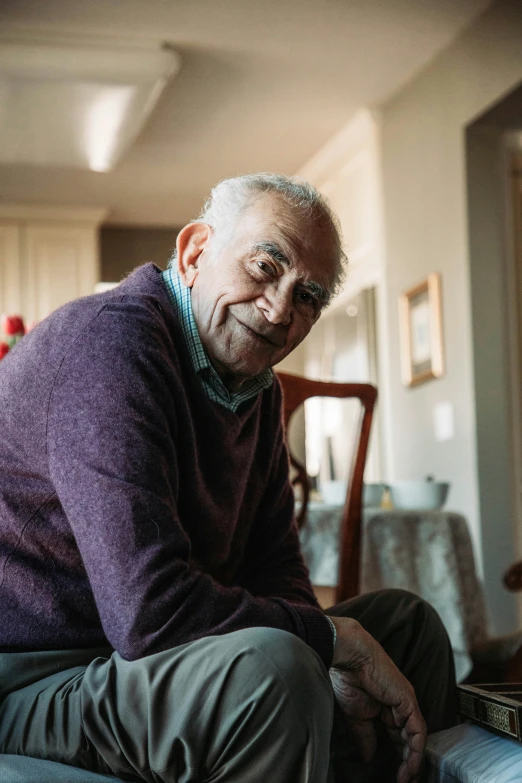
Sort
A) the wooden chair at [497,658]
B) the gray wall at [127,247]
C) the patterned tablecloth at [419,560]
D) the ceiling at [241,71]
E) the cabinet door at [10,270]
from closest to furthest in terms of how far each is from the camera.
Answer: the wooden chair at [497,658], the patterned tablecloth at [419,560], the ceiling at [241,71], the cabinet door at [10,270], the gray wall at [127,247]

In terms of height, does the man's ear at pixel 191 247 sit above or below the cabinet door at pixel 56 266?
below

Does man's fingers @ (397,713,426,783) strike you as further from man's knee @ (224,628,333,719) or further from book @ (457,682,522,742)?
man's knee @ (224,628,333,719)

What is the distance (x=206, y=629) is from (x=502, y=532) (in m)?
3.22

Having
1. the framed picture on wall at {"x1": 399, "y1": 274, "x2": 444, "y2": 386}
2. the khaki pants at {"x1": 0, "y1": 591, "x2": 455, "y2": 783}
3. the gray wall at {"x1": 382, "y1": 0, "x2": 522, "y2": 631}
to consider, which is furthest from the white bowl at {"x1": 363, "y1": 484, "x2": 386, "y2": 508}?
the khaki pants at {"x1": 0, "y1": 591, "x2": 455, "y2": 783}

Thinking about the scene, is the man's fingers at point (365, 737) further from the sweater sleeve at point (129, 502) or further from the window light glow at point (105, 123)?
the window light glow at point (105, 123)

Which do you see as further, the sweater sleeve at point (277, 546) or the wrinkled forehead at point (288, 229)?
the sweater sleeve at point (277, 546)

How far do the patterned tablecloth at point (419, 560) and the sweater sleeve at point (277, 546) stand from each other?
1.05m

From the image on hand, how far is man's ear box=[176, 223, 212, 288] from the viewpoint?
1316mm

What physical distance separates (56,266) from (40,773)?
5685mm

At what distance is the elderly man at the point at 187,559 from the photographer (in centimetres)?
98

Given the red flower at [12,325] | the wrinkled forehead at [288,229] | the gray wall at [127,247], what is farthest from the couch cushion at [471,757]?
the gray wall at [127,247]

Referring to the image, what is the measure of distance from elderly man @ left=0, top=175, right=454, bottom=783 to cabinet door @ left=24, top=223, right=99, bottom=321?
522 centimetres

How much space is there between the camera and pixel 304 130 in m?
5.26

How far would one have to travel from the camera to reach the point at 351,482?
2338mm
